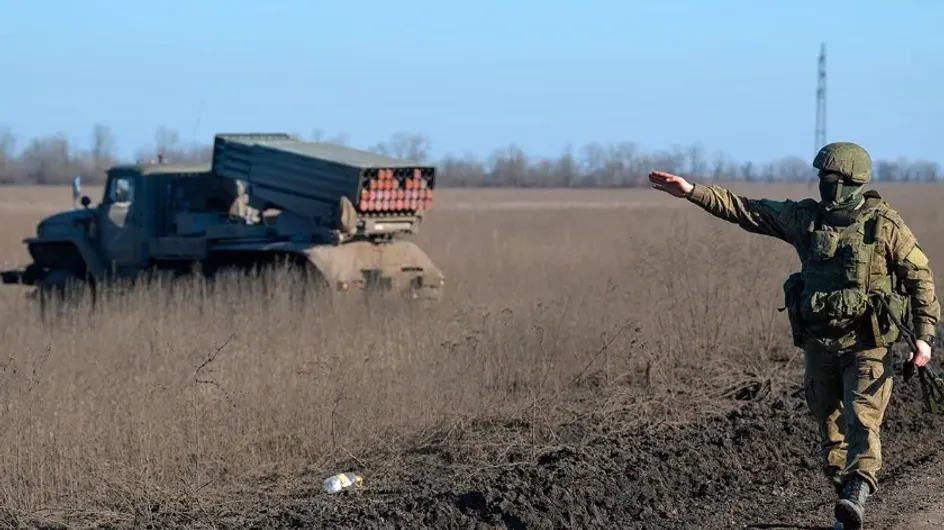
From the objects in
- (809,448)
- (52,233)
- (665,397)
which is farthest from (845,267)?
(52,233)

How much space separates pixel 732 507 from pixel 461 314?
4734mm

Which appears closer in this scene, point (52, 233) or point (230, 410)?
point (230, 410)

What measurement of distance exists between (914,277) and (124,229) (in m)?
12.7

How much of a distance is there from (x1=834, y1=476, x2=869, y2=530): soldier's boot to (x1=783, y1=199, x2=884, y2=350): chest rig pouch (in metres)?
0.68

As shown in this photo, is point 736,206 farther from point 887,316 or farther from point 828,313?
point 887,316

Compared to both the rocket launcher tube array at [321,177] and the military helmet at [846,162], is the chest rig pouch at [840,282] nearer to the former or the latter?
the military helmet at [846,162]

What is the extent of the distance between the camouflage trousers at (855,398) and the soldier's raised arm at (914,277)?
23 cm

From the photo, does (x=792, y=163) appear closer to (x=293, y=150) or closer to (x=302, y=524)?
(x=293, y=150)

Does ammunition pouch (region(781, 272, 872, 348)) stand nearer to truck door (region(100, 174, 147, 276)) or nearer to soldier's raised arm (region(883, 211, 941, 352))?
soldier's raised arm (region(883, 211, 941, 352))

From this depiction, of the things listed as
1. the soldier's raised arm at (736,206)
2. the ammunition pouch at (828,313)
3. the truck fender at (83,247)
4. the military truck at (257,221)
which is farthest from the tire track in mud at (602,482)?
the truck fender at (83,247)

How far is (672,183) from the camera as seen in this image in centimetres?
666

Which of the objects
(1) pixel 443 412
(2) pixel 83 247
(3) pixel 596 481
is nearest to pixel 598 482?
(3) pixel 596 481

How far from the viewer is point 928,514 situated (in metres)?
7.20

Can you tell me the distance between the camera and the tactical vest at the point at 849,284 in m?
6.46
